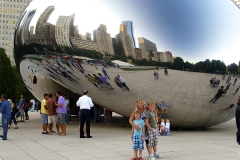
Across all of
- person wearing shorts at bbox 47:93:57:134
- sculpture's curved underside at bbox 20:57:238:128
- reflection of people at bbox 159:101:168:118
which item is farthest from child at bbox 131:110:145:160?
person wearing shorts at bbox 47:93:57:134

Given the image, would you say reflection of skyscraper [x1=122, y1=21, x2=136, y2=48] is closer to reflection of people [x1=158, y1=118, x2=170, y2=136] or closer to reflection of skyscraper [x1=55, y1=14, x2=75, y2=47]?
reflection of skyscraper [x1=55, y1=14, x2=75, y2=47]

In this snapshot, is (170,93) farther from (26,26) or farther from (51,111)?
(26,26)

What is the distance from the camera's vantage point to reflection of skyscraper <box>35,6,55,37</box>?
10258mm

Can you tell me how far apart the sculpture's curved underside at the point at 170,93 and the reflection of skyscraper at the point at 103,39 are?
0.50m

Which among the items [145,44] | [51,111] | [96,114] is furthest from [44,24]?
[96,114]

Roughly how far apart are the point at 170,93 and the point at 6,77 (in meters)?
38.3

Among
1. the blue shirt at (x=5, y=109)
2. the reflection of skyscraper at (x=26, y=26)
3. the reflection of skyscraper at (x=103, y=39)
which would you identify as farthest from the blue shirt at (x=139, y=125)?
the reflection of skyscraper at (x=26, y=26)

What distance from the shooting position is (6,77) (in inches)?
A: 1730

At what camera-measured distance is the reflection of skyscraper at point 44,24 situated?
33.7 feet

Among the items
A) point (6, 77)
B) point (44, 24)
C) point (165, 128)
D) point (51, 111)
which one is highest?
point (44, 24)

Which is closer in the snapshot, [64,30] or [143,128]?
[143,128]

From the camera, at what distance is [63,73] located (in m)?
10.6

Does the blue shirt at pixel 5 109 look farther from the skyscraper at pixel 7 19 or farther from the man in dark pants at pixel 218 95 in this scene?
the skyscraper at pixel 7 19

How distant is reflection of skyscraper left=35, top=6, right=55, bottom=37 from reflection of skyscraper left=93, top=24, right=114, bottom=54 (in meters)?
1.80
